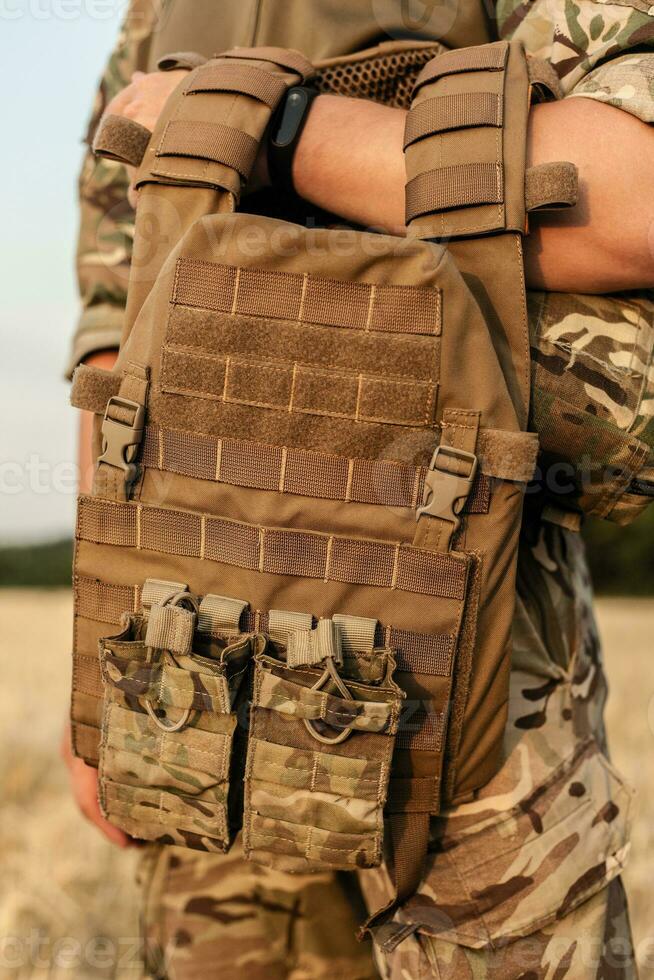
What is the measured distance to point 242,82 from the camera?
1.55m

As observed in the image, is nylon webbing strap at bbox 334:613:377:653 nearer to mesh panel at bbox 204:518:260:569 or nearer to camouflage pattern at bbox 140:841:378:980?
mesh panel at bbox 204:518:260:569

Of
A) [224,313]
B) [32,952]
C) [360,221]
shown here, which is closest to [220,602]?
[224,313]

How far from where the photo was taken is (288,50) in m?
1.65

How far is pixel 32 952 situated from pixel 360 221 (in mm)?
2871

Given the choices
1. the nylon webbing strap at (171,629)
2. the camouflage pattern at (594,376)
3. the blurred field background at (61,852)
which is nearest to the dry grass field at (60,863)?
the blurred field background at (61,852)

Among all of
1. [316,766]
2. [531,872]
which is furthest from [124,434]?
[531,872]

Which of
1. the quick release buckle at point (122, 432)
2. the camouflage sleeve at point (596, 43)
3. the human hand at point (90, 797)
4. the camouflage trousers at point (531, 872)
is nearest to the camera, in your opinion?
the camouflage sleeve at point (596, 43)

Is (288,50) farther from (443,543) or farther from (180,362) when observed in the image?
(443,543)

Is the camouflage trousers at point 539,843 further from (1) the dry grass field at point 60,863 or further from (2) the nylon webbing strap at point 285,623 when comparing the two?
(1) the dry grass field at point 60,863

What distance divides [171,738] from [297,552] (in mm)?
390

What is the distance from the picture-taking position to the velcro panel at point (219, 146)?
1.52 meters

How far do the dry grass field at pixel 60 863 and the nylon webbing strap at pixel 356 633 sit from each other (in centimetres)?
232

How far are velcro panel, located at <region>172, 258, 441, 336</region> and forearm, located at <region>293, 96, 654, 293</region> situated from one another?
21cm

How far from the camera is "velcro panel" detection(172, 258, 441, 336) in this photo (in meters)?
1.43
